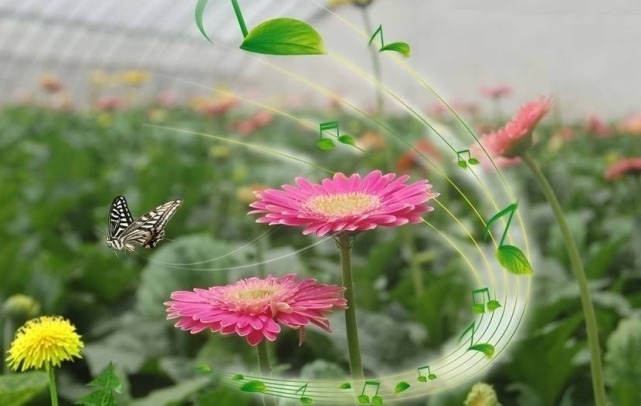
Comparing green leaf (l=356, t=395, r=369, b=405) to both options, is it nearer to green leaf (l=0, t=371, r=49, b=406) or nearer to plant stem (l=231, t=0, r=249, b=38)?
plant stem (l=231, t=0, r=249, b=38)

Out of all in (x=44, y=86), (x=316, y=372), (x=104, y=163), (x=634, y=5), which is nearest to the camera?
(x=316, y=372)

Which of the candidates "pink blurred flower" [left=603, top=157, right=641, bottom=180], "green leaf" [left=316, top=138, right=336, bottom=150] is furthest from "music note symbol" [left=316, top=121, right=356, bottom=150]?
"pink blurred flower" [left=603, top=157, right=641, bottom=180]

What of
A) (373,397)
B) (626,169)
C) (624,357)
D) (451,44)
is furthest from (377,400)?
(451,44)

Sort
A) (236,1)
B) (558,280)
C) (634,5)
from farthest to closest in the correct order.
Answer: (634,5) → (558,280) → (236,1)

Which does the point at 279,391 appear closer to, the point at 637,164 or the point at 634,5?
the point at 637,164

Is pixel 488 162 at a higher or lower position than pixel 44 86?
lower

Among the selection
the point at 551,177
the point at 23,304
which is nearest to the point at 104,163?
the point at 551,177

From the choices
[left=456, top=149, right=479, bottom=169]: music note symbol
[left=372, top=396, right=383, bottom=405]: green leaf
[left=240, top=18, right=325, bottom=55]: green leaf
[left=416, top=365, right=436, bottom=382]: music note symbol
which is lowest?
[left=372, top=396, right=383, bottom=405]: green leaf
